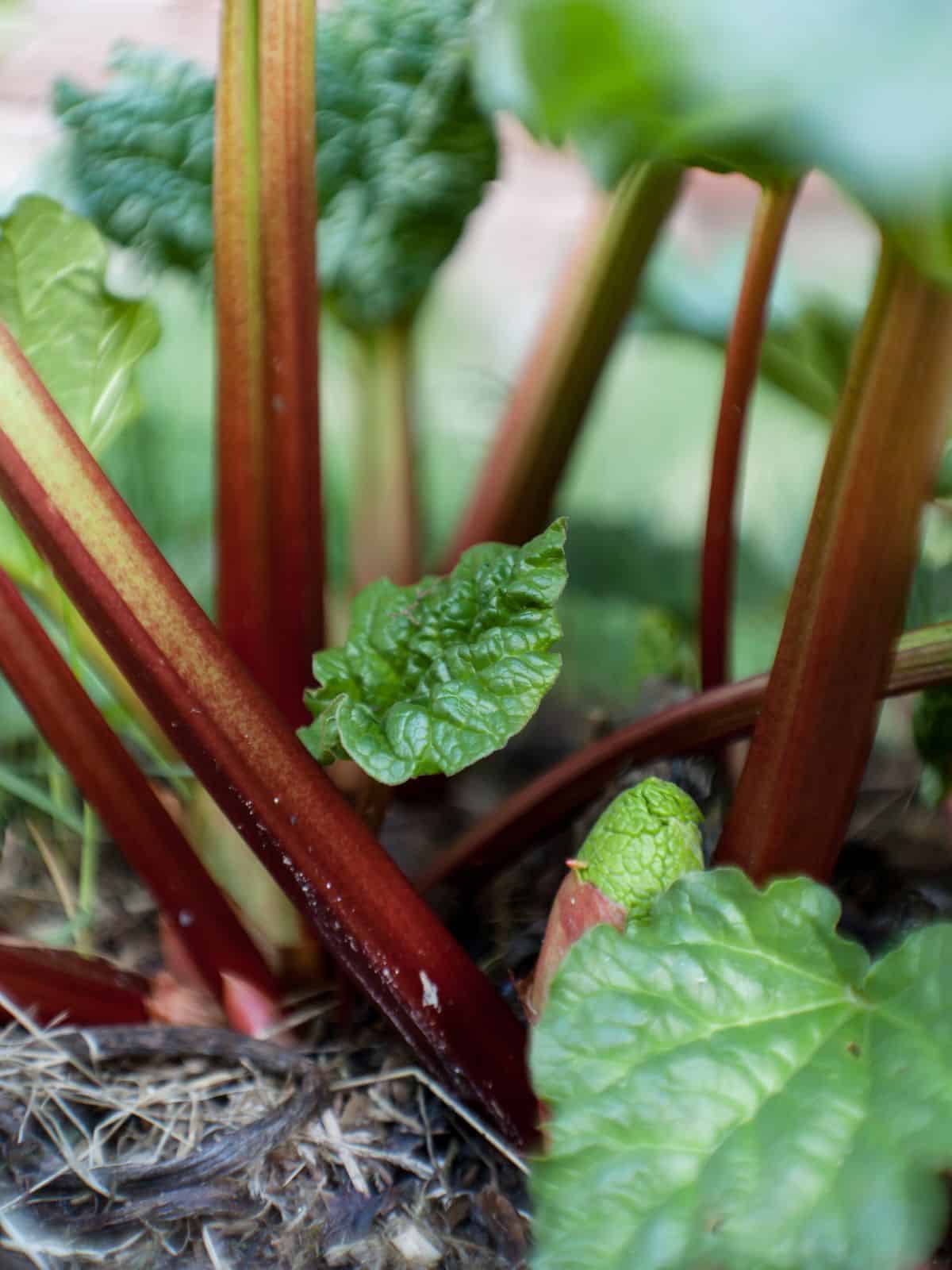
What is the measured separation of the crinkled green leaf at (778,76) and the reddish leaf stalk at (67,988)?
0.58 m

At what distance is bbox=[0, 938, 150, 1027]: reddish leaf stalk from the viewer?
0.67 metres

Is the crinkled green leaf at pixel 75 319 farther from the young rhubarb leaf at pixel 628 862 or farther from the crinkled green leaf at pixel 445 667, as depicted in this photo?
the young rhubarb leaf at pixel 628 862

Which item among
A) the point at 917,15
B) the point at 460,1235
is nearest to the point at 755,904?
the point at 460,1235

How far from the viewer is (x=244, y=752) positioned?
0.59 metres

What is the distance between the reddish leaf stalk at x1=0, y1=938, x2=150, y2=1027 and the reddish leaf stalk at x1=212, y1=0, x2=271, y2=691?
0.71ft

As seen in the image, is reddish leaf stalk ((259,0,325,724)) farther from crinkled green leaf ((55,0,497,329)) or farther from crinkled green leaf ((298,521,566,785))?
crinkled green leaf ((55,0,497,329))

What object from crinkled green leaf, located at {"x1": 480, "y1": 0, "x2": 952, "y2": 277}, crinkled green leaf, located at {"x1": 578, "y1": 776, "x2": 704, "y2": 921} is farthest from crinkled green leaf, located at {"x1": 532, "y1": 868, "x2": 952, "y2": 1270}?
crinkled green leaf, located at {"x1": 480, "y1": 0, "x2": 952, "y2": 277}

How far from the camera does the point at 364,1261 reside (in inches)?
22.5

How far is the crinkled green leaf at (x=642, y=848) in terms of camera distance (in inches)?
21.9

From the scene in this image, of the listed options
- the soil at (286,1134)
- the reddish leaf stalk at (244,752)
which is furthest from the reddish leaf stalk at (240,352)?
the soil at (286,1134)

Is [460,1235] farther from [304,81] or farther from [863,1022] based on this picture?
[304,81]

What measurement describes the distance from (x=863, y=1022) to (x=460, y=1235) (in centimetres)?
25

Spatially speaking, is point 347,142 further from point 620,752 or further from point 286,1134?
point 286,1134

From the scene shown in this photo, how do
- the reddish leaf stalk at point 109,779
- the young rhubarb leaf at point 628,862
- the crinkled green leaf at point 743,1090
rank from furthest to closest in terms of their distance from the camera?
1. the reddish leaf stalk at point 109,779
2. the young rhubarb leaf at point 628,862
3. the crinkled green leaf at point 743,1090
